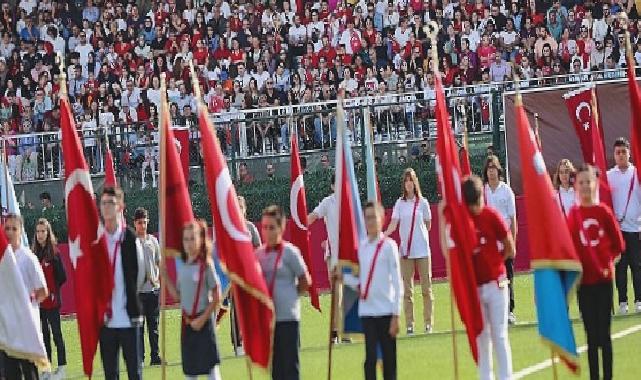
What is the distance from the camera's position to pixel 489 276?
15.5m

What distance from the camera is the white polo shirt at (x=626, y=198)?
21375mm

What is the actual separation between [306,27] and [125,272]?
21.1 metres

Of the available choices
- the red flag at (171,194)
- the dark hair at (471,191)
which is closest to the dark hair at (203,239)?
the red flag at (171,194)

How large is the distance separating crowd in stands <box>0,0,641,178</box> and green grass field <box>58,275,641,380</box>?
7.42 meters

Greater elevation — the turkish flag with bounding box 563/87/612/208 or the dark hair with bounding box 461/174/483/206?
the turkish flag with bounding box 563/87/612/208

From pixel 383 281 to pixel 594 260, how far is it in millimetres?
1901

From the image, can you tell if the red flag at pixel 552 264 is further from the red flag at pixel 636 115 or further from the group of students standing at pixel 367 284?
the red flag at pixel 636 115

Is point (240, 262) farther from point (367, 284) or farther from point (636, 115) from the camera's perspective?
point (636, 115)

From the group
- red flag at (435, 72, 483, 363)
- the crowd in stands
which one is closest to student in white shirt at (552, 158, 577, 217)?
red flag at (435, 72, 483, 363)

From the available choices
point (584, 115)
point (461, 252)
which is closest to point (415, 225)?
point (584, 115)

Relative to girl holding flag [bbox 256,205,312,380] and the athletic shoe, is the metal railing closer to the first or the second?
the athletic shoe

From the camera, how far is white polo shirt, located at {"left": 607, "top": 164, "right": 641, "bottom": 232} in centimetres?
2138

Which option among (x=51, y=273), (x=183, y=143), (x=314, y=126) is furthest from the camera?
(x=314, y=126)

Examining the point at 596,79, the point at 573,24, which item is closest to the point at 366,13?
the point at 573,24
